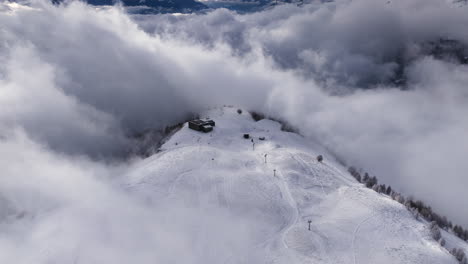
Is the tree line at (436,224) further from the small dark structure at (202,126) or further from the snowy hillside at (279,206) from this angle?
the small dark structure at (202,126)

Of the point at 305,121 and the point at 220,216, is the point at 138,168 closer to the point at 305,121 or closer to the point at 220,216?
the point at 220,216

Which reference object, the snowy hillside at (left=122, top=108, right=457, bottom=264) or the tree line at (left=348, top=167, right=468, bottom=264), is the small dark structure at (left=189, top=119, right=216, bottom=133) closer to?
the snowy hillside at (left=122, top=108, right=457, bottom=264)

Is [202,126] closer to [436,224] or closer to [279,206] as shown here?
[279,206]

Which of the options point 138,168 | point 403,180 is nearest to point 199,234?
point 138,168

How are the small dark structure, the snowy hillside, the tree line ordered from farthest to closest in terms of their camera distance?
the small dark structure, the tree line, the snowy hillside

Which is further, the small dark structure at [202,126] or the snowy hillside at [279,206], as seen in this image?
the small dark structure at [202,126]

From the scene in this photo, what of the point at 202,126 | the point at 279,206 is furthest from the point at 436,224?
the point at 202,126

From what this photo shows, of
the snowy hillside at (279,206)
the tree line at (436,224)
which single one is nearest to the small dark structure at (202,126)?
the snowy hillside at (279,206)


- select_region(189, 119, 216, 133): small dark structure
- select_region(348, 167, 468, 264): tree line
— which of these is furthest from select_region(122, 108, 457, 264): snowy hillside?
select_region(189, 119, 216, 133): small dark structure
